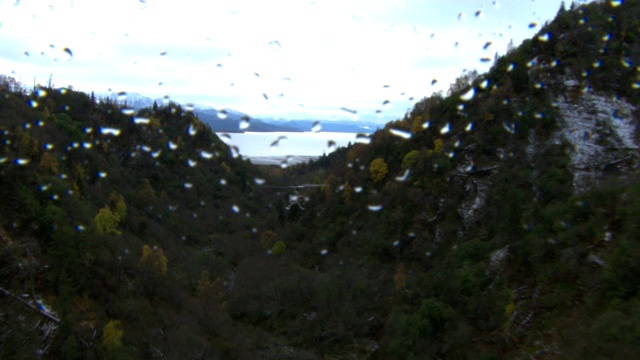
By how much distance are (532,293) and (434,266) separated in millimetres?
10407

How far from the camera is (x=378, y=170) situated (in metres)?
32.3

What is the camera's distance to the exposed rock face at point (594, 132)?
1842cm

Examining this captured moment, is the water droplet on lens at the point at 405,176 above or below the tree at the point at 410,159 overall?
below

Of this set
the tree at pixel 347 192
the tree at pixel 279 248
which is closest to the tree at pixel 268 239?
the tree at pixel 279 248

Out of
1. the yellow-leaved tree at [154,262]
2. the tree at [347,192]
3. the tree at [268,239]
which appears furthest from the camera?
the tree at [268,239]

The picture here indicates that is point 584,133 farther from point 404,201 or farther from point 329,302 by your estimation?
point 329,302

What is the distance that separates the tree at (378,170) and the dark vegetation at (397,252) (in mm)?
158

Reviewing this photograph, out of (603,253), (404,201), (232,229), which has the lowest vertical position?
(232,229)

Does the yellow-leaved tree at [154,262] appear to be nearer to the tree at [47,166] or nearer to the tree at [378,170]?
the tree at [47,166]

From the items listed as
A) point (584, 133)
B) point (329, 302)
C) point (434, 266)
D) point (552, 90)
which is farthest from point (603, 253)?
point (552, 90)

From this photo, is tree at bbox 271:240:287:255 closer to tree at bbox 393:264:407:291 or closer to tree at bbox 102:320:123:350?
tree at bbox 393:264:407:291

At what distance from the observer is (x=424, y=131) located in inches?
1246

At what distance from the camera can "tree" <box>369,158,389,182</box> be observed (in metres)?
32.1

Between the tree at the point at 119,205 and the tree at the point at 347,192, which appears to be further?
the tree at the point at 119,205
